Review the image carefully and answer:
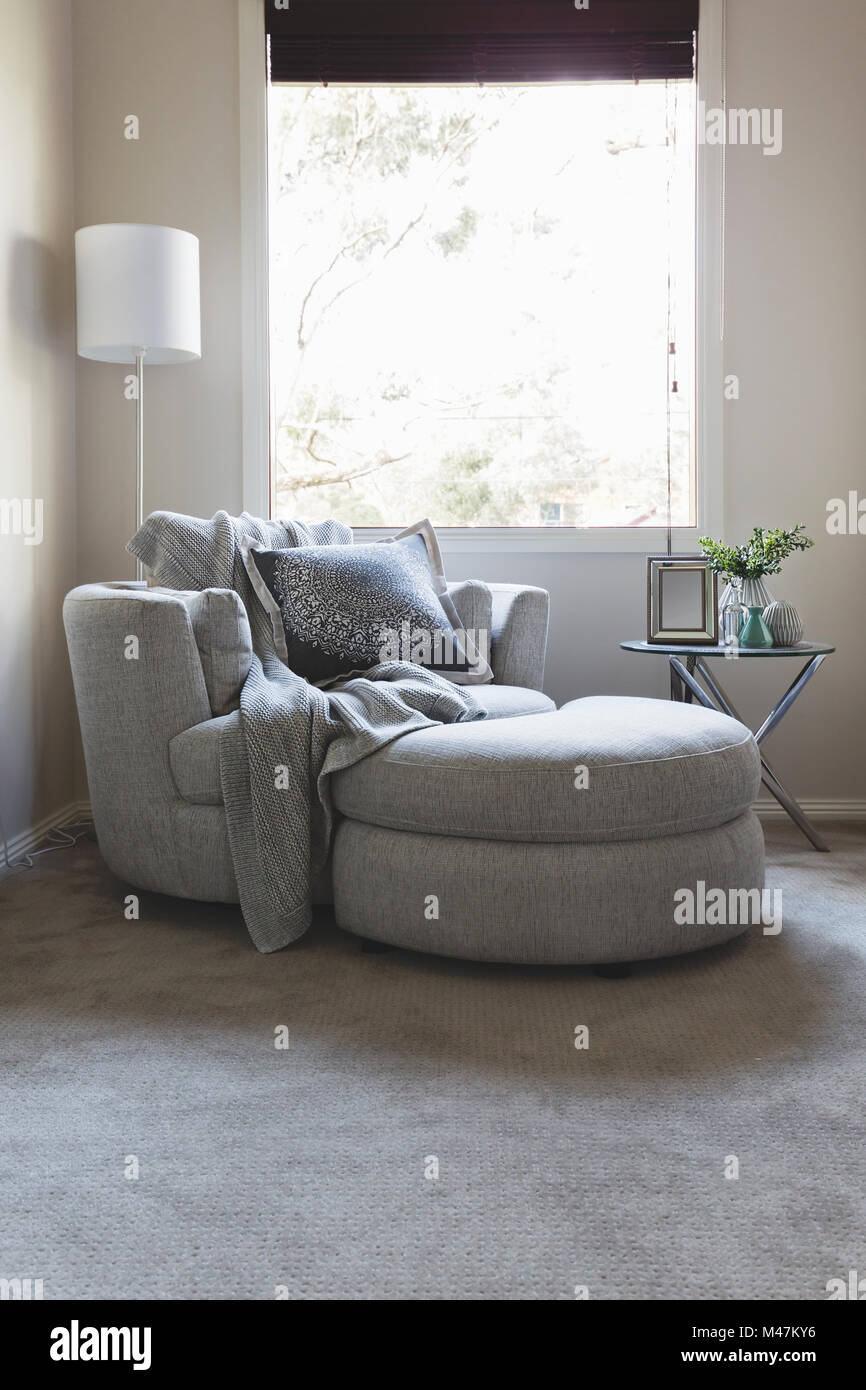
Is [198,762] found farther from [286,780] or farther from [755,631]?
[755,631]

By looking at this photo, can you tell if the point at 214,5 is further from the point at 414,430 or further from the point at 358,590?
the point at 358,590

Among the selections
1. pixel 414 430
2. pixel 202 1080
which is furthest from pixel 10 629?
Result: pixel 202 1080

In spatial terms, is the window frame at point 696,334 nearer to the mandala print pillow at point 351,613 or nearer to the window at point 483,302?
the window at point 483,302

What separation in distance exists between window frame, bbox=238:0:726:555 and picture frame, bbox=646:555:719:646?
33 centimetres

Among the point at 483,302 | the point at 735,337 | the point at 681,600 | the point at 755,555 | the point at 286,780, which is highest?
the point at 483,302

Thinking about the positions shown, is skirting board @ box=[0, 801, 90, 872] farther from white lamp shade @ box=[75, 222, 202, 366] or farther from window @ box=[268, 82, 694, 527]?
white lamp shade @ box=[75, 222, 202, 366]

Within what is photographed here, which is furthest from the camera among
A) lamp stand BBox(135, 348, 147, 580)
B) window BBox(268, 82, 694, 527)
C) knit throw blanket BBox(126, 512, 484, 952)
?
window BBox(268, 82, 694, 527)

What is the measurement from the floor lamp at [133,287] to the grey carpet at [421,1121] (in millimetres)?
1664

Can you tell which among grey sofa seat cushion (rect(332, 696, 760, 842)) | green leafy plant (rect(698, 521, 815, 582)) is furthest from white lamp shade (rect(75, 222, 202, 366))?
green leafy plant (rect(698, 521, 815, 582))

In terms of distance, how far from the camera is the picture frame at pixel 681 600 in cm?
328

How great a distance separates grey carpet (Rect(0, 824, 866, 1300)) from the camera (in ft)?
4.06

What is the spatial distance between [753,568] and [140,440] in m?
1.88

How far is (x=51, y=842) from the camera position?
326cm

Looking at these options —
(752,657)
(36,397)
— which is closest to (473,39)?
(36,397)
